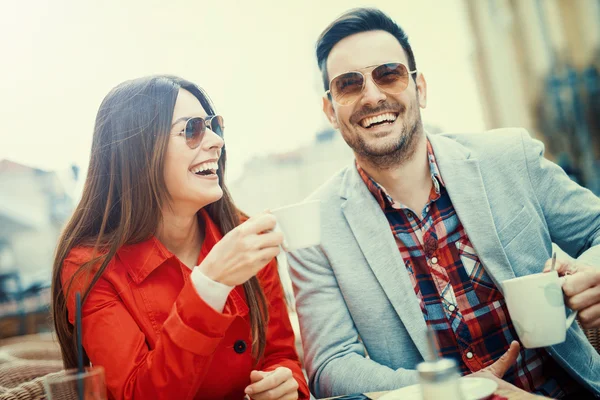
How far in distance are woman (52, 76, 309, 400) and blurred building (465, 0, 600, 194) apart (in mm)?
4123

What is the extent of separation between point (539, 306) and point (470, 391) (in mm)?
285

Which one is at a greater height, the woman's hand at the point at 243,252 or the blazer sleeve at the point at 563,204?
the woman's hand at the point at 243,252

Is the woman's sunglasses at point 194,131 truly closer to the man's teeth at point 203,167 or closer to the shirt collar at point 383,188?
the man's teeth at point 203,167

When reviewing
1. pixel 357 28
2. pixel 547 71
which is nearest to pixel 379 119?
pixel 357 28

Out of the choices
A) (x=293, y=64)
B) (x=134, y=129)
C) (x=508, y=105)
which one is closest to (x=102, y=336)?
(x=134, y=129)

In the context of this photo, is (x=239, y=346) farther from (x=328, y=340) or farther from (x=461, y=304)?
(x=461, y=304)

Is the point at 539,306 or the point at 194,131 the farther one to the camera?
the point at 194,131

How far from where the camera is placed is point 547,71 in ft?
16.9

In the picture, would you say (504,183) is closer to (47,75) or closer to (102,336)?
(102,336)

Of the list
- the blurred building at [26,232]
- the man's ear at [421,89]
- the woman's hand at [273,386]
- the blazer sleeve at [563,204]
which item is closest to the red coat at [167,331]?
the woman's hand at [273,386]

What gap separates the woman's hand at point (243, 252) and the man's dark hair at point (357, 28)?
994 mm

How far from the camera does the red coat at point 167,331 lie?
1300 mm

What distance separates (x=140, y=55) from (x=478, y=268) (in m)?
3.52

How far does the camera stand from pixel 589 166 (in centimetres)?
490
